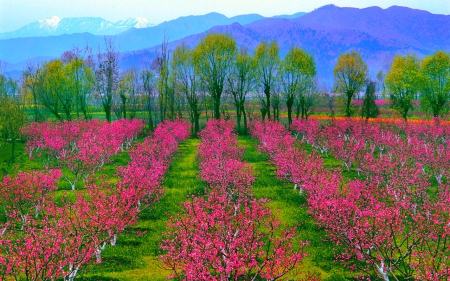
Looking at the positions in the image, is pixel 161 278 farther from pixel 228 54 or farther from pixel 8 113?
pixel 228 54

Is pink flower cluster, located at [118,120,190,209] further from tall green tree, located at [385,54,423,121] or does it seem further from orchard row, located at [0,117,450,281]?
tall green tree, located at [385,54,423,121]

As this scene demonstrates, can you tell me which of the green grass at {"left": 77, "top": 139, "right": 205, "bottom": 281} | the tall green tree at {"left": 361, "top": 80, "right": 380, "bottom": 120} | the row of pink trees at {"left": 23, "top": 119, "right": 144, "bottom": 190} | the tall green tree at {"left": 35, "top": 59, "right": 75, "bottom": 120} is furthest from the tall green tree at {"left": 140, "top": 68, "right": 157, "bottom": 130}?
the green grass at {"left": 77, "top": 139, "right": 205, "bottom": 281}

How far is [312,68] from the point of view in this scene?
87.4m

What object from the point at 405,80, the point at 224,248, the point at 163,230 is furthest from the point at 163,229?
the point at 405,80

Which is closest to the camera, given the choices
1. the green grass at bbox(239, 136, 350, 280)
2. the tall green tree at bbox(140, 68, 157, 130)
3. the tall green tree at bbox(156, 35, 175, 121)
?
the green grass at bbox(239, 136, 350, 280)

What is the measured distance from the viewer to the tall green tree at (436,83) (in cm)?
7544

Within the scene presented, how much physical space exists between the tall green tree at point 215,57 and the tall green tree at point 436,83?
138ft

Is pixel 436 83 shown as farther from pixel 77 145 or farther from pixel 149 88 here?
pixel 77 145

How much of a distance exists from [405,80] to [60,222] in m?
81.4

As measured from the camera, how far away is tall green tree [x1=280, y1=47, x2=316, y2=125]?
84250mm

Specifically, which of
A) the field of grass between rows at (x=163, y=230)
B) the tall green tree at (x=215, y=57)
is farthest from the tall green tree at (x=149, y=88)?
the field of grass between rows at (x=163, y=230)

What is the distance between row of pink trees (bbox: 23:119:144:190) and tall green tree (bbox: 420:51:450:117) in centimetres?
6125

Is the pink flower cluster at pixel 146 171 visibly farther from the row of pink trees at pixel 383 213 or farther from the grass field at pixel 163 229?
the row of pink trees at pixel 383 213

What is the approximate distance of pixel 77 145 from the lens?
57062 millimetres
